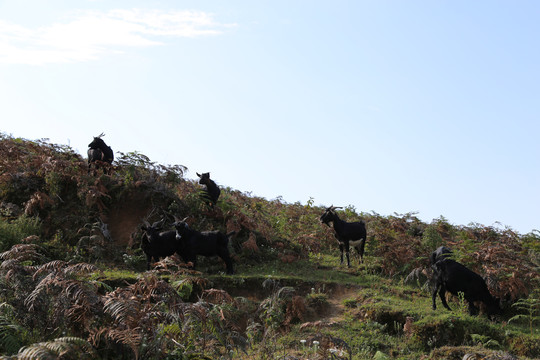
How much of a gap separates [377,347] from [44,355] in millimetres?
7254

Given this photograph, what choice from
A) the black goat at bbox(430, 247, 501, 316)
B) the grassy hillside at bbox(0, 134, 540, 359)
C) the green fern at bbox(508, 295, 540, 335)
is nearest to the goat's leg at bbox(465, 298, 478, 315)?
the black goat at bbox(430, 247, 501, 316)

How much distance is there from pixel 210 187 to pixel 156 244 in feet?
11.2

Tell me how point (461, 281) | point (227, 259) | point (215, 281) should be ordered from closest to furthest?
point (461, 281) < point (215, 281) < point (227, 259)

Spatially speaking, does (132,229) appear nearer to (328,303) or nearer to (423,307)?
(328,303)

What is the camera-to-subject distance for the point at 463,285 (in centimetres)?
1223

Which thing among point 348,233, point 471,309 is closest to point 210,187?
point 348,233

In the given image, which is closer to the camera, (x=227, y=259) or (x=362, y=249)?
(x=227, y=259)

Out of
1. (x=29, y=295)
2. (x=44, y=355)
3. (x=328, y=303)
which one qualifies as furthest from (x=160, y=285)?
(x=328, y=303)

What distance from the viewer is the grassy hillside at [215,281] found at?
7047mm

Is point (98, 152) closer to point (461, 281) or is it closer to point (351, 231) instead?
point (351, 231)

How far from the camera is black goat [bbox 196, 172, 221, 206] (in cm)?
1684

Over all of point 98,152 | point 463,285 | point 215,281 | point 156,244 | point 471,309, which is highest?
point 98,152

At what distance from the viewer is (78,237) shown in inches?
612

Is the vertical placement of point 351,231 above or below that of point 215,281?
above
